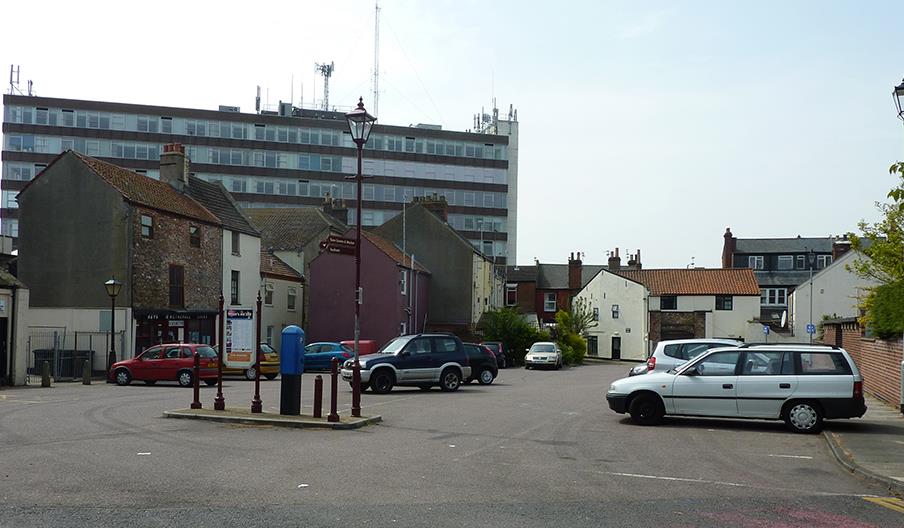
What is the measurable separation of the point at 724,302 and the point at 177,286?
50.6 m

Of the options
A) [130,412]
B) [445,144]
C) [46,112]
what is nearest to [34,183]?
[130,412]

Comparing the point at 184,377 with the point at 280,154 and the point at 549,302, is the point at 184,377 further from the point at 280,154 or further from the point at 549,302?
the point at 549,302

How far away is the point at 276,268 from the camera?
5334cm

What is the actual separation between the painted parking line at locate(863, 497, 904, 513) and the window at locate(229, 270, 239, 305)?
128 feet

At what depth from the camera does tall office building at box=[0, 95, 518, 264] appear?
3012 inches

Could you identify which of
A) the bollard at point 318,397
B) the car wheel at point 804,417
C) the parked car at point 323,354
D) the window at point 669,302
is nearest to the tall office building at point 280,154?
the window at point 669,302

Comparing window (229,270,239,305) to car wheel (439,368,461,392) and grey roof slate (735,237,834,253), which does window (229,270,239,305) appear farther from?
grey roof slate (735,237,834,253)

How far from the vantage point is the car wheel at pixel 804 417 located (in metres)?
16.3

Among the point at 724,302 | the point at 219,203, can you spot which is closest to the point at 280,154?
the point at 219,203

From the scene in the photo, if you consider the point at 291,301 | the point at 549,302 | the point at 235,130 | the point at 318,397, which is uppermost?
the point at 235,130

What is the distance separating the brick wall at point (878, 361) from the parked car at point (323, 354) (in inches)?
821

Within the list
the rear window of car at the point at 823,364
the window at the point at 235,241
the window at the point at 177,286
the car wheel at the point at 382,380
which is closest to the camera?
the rear window of car at the point at 823,364

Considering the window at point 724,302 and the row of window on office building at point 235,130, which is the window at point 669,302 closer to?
the window at point 724,302

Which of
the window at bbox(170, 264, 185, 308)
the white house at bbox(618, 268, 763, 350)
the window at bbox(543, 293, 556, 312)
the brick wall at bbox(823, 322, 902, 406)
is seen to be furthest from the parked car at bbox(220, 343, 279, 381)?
the window at bbox(543, 293, 556, 312)
